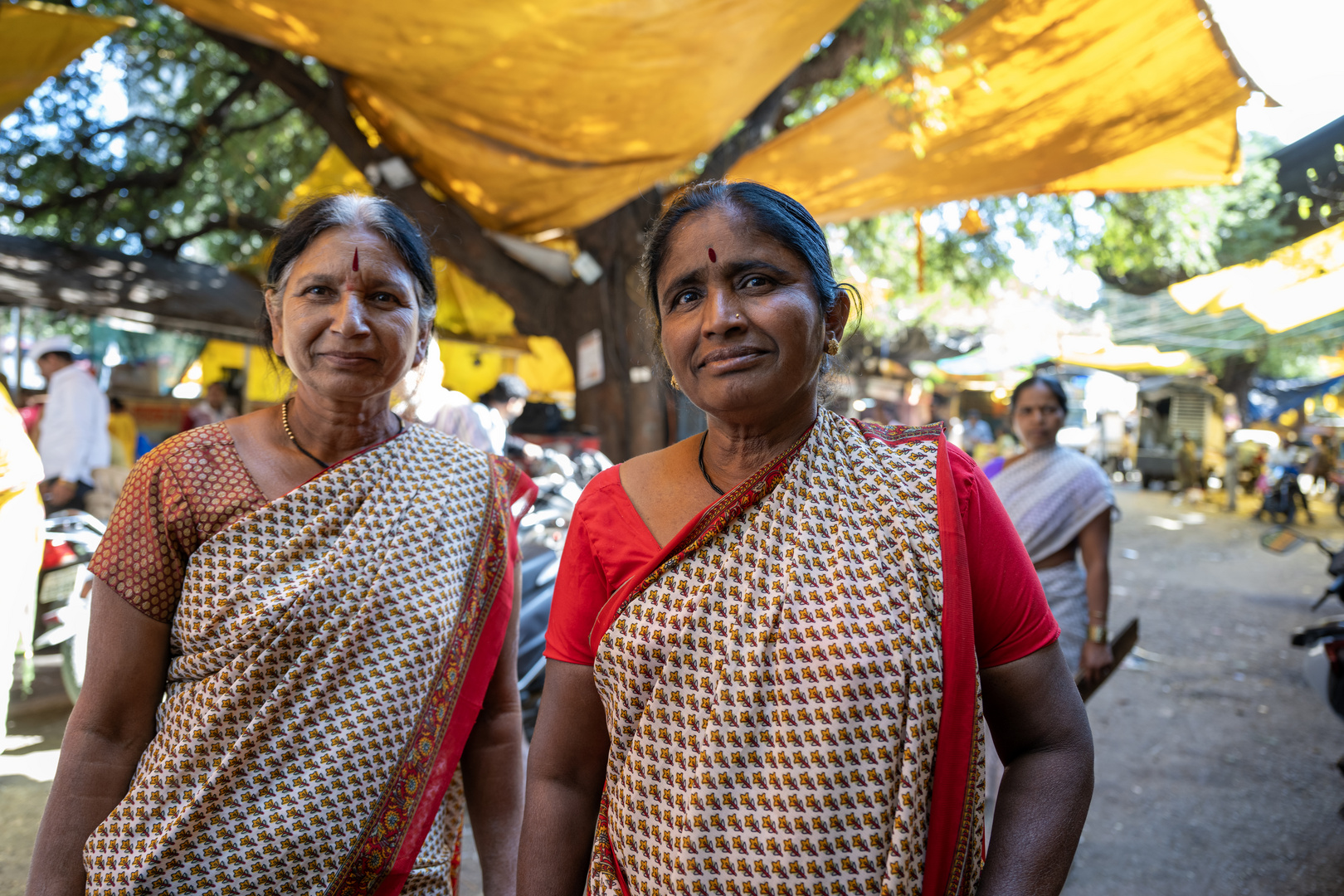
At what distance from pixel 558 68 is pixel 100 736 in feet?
11.4

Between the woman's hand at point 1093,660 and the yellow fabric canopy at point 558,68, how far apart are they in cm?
301

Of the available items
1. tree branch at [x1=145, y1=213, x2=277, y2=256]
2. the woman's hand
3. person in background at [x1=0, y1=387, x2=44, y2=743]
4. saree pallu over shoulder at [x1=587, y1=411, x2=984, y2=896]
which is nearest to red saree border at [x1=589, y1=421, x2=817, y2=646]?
saree pallu over shoulder at [x1=587, y1=411, x2=984, y2=896]

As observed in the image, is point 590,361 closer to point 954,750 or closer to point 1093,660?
point 1093,660

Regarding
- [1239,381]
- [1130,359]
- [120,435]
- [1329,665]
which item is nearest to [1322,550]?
[1329,665]

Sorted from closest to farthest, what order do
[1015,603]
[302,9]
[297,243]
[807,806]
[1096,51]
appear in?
1. [807,806]
2. [1015,603]
3. [297,243]
4. [302,9]
5. [1096,51]

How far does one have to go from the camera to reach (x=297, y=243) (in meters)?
1.58

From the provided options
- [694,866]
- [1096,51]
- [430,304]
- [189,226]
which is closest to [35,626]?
[430,304]

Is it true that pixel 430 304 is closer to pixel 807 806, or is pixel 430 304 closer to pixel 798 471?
pixel 798 471

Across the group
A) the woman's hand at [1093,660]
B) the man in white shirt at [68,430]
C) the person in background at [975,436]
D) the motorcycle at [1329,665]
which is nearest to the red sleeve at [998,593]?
the woman's hand at [1093,660]

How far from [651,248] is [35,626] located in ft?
15.3

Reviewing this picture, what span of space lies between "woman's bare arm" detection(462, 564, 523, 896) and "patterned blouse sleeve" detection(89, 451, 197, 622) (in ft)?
1.93

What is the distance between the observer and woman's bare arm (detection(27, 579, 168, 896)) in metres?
1.33

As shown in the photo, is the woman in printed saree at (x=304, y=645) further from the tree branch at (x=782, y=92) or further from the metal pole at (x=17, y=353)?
the metal pole at (x=17, y=353)

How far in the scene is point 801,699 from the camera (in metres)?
1.12
